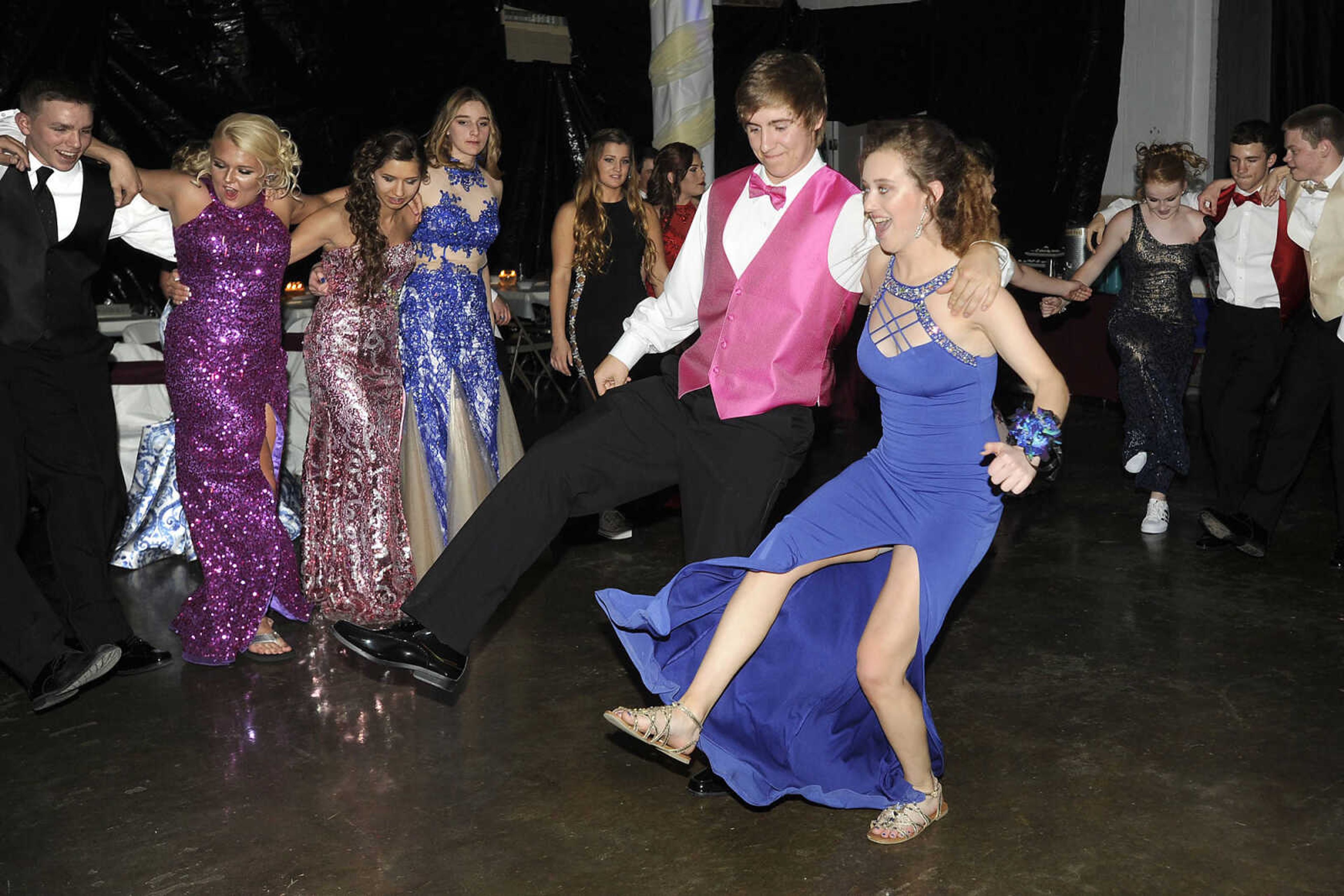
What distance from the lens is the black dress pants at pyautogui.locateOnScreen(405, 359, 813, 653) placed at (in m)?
2.79

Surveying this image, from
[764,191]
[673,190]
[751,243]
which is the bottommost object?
[751,243]

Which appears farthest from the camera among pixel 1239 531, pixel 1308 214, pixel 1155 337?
pixel 1155 337

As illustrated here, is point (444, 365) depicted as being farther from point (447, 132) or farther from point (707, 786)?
point (707, 786)

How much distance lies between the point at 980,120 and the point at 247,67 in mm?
5250

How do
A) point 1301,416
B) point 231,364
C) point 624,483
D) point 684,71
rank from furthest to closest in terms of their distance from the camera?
point 684,71, point 1301,416, point 231,364, point 624,483

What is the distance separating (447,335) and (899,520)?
7.15 feet

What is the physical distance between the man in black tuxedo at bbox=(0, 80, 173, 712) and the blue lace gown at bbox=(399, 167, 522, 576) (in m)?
0.89

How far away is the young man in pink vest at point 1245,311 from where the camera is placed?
4.95 meters

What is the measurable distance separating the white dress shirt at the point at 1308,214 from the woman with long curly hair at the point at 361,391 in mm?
3115

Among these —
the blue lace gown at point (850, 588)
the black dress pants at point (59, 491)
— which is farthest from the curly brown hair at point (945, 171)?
the black dress pants at point (59, 491)

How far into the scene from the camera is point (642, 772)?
10.3 ft

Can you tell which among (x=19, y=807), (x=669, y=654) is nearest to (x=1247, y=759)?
(x=669, y=654)

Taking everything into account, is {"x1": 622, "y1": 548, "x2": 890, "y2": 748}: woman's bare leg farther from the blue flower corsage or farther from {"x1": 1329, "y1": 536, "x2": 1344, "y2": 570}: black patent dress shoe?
{"x1": 1329, "y1": 536, "x2": 1344, "y2": 570}: black patent dress shoe

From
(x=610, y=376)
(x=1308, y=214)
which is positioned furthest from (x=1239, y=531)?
(x=610, y=376)
